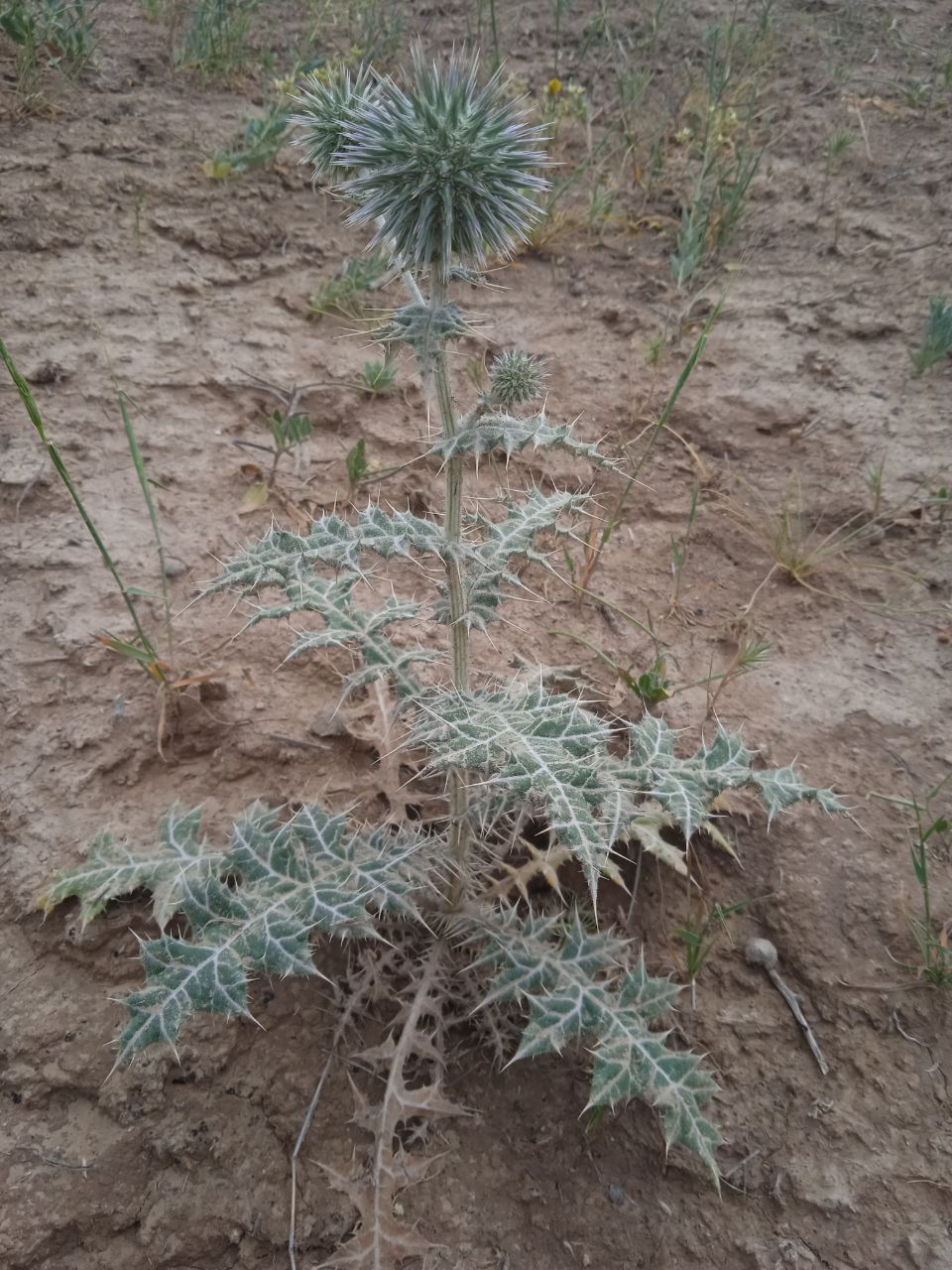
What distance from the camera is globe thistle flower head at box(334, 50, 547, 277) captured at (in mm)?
1320

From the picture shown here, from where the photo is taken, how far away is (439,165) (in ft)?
4.31

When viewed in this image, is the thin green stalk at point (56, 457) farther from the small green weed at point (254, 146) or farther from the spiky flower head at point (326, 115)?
the small green weed at point (254, 146)

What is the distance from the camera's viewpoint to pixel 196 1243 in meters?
1.66

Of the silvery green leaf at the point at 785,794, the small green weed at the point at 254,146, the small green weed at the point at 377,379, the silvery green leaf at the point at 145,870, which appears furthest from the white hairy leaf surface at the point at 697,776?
the small green weed at the point at 254,146

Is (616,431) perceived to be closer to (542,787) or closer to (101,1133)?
(542,787)

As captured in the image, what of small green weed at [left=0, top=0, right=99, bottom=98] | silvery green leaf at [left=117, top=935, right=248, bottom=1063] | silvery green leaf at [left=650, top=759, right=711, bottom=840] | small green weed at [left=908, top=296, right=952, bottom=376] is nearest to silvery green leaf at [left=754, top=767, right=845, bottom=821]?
silvery green leaf at [left=650, top=759, right=711, bottom=840]

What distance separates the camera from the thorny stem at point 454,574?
4.75ft

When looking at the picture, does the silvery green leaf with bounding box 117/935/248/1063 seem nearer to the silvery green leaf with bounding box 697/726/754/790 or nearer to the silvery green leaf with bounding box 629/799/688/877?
the silvery green leaf with bounding box 629/799/688/877

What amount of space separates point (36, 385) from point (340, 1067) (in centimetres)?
258

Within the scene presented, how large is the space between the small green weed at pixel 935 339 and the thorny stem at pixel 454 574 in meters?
2.38

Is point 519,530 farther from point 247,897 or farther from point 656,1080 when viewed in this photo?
point 656,1080

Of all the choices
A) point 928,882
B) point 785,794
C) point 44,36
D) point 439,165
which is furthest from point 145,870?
point 44,36

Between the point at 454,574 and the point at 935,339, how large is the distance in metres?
2.52

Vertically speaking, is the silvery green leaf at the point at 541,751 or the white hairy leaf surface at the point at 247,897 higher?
the silvery green leaf at the point at 541,751
